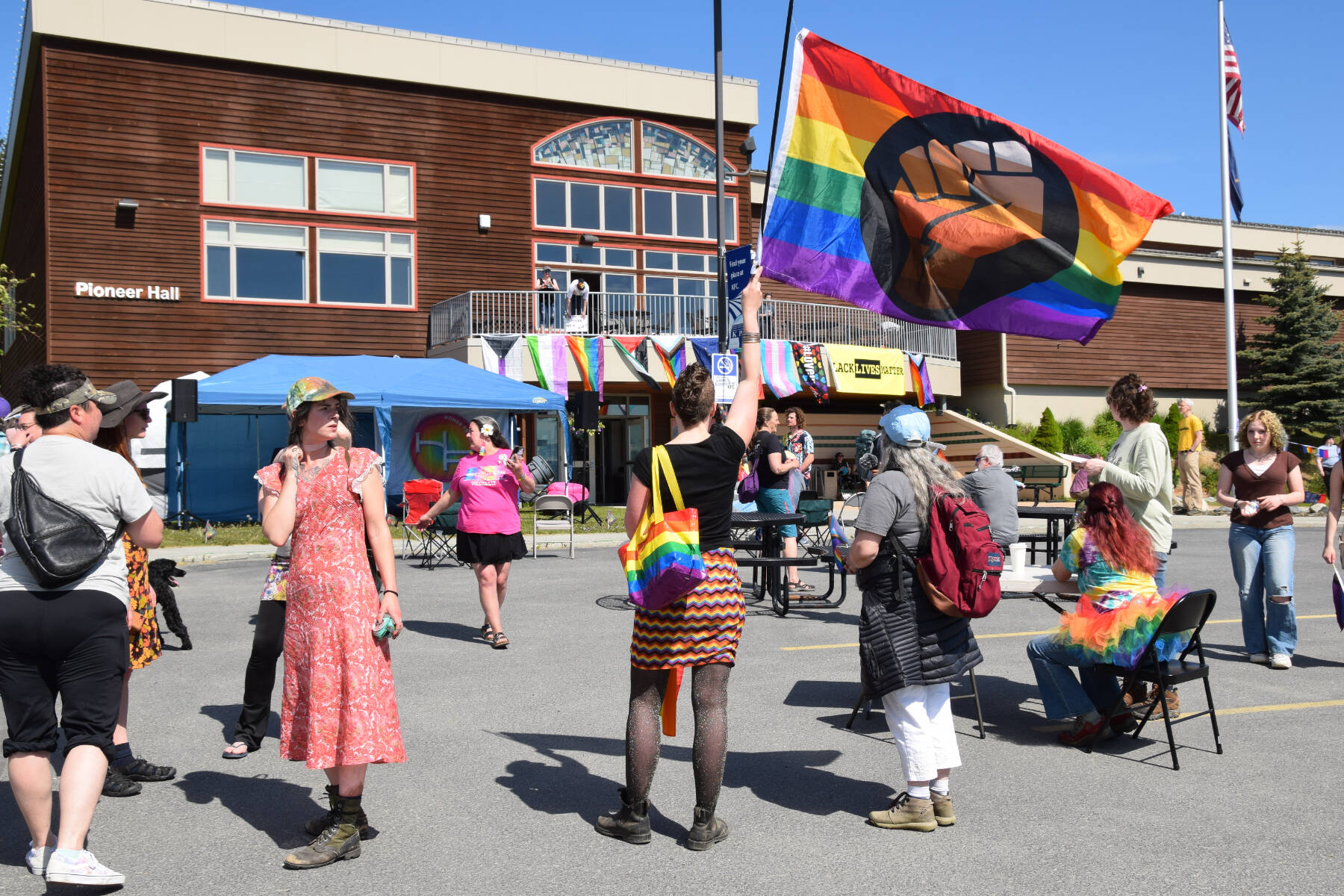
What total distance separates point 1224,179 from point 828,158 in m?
20.0

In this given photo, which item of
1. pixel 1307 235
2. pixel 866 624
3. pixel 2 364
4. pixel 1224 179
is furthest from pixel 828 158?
pixel 1307 235

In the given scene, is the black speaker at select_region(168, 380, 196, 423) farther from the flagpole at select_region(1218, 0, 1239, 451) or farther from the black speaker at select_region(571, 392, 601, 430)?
the flagpole at select_region(1218, 0, 1239, 451)

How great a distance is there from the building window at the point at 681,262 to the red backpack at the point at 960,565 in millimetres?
23848

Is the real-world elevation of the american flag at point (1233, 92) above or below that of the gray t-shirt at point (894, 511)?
above

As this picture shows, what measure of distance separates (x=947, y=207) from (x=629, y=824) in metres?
5.10

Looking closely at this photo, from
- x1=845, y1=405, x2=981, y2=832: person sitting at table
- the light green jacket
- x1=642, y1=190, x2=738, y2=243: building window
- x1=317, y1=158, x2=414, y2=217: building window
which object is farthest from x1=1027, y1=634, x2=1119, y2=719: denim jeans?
x1=642, y1=190, x2=738, y2=243: building window

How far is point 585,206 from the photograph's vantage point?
2745cm

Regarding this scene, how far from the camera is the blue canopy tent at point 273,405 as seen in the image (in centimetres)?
1895

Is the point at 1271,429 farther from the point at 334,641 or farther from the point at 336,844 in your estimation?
the point at 336,844

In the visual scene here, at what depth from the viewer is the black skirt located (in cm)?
841

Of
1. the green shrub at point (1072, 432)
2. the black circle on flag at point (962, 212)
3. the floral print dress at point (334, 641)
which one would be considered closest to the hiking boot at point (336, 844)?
the floral print dress at point (334, 641)

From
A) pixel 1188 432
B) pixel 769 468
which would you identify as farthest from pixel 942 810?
pixel 1188 432

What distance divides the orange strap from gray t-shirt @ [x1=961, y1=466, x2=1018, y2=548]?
184 inches

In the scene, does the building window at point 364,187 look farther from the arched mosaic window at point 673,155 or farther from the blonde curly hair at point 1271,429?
the blonde curly hair at point 1271,429
